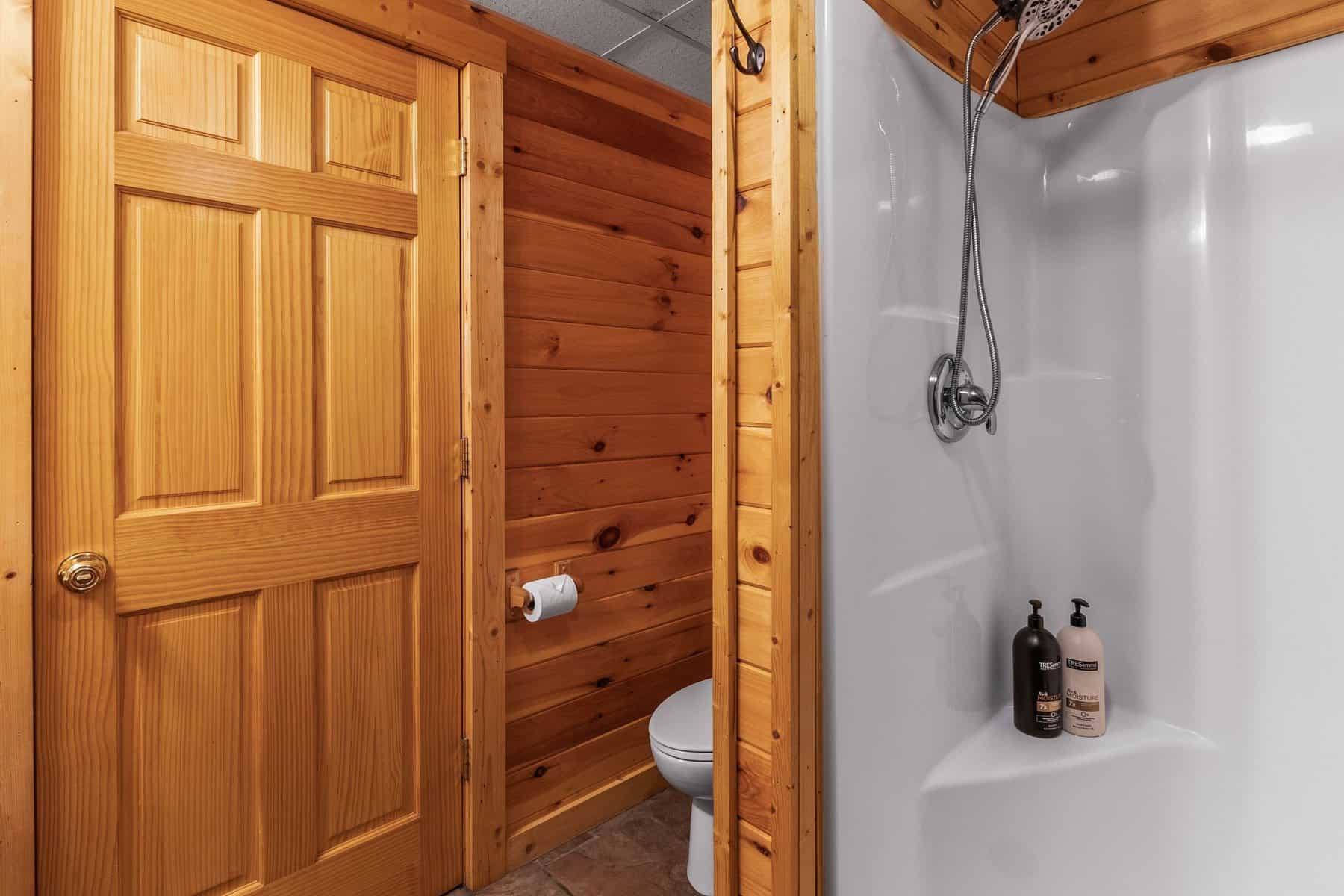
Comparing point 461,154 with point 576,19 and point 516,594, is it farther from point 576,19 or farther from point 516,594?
point 516,594

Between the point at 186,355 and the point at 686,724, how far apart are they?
4.54 ft

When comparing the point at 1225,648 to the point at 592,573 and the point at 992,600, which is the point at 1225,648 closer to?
the point at 992,600

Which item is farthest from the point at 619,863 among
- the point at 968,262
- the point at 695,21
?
the point at 695,21

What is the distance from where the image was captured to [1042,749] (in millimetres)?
1409

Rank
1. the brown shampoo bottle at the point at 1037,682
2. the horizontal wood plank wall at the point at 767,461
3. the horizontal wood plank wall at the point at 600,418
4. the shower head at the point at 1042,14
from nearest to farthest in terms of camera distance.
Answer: the horizontal wood plank wall at the point at 767,461
the shower head at the point at 1042,14
the brown shampoo bottle at the point at 1037,682
the horizontal wood plank wall at the point at 600,418

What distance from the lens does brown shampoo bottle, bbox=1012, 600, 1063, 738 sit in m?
1.44

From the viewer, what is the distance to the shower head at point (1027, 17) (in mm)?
1154

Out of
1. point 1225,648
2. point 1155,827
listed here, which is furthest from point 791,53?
point 1155,827

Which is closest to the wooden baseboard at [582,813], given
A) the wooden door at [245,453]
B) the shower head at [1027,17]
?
the wooden door at [245,453]

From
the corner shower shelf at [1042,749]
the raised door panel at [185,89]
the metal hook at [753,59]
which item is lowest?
the corner shower shelf at [1042,749]

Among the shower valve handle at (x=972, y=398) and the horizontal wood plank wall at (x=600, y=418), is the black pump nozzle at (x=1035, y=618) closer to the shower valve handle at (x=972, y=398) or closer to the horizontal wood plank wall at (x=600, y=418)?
the shower valve handle at (x=972, y=398)

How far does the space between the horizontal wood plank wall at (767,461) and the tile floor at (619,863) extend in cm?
83

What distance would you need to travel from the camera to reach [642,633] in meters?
2.25

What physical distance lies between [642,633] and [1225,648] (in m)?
1.47
